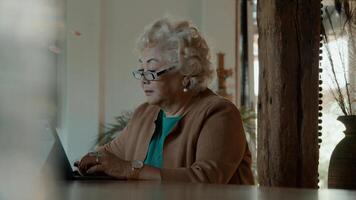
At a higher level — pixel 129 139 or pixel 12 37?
pixel 12 37

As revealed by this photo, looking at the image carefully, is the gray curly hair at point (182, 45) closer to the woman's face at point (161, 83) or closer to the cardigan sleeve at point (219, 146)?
the woman's face at point (161, 83)

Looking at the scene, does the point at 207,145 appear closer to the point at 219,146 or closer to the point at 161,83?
the point at 219,146

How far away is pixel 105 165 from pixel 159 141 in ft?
1.34

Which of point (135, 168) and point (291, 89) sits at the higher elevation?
point (291, 89)

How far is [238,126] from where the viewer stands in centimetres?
188

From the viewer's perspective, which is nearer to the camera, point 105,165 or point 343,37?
point 105,165

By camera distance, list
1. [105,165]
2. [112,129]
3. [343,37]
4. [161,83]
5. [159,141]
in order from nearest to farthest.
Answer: [105,165] → [343,37] → [159,141] → [161,83] → [112,129]

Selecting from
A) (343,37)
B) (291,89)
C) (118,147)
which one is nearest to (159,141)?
→ (118,147)

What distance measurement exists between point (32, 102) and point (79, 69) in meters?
3.08

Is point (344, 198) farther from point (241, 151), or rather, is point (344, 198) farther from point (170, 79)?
point (170, 79)

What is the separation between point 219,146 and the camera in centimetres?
180

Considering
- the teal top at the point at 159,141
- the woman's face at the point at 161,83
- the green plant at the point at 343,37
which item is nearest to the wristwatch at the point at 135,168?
the teal top at the point at 159,141

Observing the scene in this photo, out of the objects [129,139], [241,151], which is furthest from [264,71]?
[129,139]

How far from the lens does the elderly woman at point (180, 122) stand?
1776 millimetres
